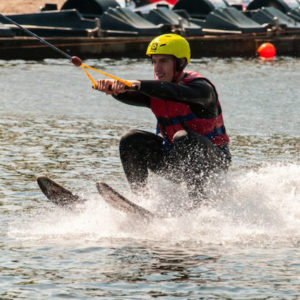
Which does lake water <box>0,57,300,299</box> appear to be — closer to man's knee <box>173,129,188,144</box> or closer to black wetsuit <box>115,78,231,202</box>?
black wetsuit <box>115,78,231,202</box>

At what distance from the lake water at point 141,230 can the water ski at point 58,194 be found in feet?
0.31

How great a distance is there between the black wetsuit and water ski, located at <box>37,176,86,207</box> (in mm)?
572

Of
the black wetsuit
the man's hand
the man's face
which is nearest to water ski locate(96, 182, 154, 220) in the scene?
the black wetsuit

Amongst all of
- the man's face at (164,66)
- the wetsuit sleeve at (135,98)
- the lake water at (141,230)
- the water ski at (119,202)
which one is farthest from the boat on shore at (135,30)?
the water ski at (119,202)

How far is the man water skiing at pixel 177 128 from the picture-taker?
7.73m

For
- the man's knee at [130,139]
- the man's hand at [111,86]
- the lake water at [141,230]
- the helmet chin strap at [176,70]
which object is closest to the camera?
the lake water at [141,230]

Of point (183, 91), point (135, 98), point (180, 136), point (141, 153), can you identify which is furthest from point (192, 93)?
point (141, 153)

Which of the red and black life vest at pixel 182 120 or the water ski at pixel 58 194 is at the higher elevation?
the red and black life vest at pixel 182 120

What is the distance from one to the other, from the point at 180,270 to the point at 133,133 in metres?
1.88

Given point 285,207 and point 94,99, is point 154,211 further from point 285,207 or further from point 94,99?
point 94,99

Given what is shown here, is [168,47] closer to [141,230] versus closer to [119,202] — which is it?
[119,202]

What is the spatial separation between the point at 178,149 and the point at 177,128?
0.29 m

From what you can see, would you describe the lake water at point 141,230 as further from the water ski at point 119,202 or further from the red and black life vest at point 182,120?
the red and black life vest at point 182,120

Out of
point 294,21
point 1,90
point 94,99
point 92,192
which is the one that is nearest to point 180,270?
point 92,192
